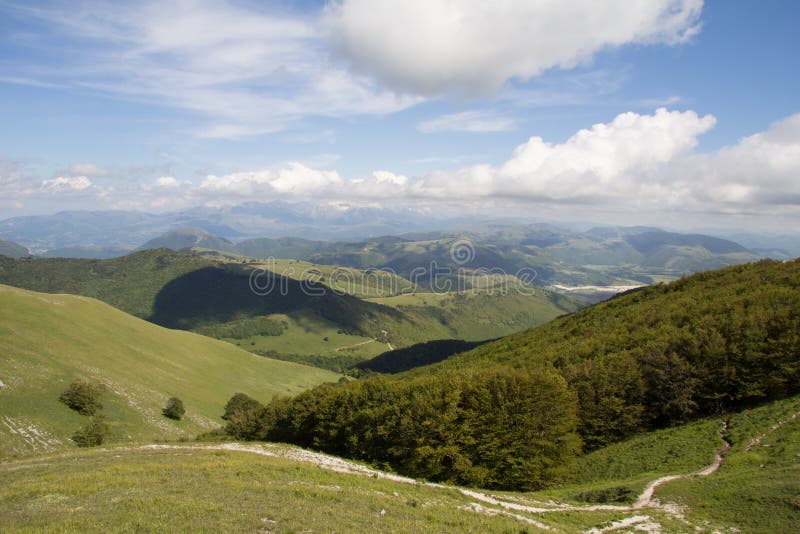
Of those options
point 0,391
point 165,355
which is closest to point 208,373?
point 165,355

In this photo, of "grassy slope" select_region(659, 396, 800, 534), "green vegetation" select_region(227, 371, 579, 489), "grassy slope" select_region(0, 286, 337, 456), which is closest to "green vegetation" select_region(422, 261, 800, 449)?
"green vegetation" select_region(227, 371, 579, 489)

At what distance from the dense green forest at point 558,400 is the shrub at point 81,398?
30.4 metres

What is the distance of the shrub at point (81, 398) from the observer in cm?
7325

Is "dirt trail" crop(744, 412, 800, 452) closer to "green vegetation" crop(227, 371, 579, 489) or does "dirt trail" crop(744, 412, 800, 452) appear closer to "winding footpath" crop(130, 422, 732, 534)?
"winding footpath" crop(130, 422, 732, 534)

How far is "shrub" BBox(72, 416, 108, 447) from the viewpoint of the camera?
63281 millimetres

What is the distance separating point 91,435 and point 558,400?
7393 cm

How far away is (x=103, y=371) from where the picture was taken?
302ft

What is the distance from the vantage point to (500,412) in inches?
1662

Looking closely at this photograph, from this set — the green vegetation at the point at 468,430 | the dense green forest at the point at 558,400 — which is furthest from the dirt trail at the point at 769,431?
the green vegetation at the point at 468,430

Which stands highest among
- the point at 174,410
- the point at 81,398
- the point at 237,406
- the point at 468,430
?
the point at 468,430

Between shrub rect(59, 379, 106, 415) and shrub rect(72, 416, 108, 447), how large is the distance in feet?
23.1

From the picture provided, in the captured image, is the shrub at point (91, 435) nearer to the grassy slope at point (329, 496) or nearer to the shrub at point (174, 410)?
the shrub at point (174, 410)

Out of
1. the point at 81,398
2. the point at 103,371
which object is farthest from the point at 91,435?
the point at 103,371

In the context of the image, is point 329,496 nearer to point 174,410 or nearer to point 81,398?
point 81,398
